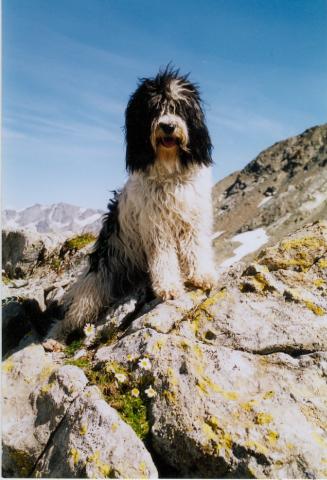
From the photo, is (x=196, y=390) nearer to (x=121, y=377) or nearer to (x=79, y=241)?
(x=121, y=377)

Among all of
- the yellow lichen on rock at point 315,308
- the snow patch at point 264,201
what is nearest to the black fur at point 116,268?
the yellow lichen on rock at point 315,308

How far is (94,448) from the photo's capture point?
3.58m

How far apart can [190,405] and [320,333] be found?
1458 mm

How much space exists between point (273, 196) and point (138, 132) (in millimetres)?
109471

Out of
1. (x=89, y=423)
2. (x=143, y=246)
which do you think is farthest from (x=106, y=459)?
(x=143, y=246)

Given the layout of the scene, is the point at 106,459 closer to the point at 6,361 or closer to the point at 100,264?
the point at 6,361

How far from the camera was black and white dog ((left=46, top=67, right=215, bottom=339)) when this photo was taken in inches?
214

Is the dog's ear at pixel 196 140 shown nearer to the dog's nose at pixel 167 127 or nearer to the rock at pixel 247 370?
the dog's nose at pixel 167 127

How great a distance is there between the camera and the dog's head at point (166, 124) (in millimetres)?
5359

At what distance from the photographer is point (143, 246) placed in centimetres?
589

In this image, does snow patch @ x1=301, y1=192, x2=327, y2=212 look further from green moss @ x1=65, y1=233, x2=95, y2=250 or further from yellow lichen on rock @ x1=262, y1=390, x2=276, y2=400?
yellow lichen on rock @ x1=262, y1=390, x2=276, y2=400

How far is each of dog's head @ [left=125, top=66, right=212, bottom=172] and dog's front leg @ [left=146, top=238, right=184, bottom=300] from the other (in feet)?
3.17

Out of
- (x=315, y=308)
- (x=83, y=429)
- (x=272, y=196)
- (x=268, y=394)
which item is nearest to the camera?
(x=83, y=429)

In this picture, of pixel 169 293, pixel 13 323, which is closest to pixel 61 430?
pixel 169 293
